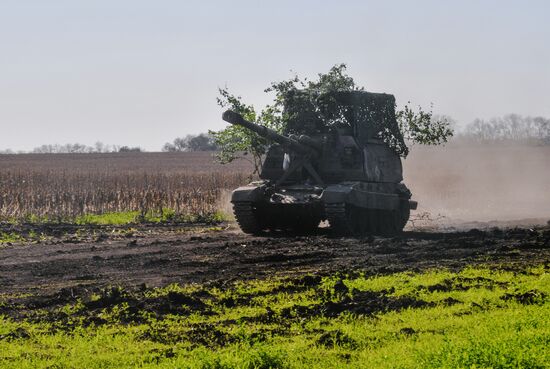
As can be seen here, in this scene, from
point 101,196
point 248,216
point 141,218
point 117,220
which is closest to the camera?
point 248,216

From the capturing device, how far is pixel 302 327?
32.9 ft

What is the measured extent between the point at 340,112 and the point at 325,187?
282 centimetres

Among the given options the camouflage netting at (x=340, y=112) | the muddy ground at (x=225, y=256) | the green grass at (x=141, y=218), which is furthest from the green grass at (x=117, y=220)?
the camouflage netting at (x=340, y=112)

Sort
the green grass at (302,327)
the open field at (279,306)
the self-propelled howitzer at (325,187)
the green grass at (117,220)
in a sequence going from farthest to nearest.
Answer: the green grass at (117,220) < the self-propelled howitzer at (325,187) < the open field at (279,306) < the green grass at (302,327)

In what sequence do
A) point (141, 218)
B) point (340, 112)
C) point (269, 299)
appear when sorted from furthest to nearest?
point (141, 218) < point (340, 112) < point (269, 299)

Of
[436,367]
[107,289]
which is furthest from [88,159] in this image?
[436,367]

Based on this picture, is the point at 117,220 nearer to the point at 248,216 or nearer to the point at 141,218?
the point at 141,218

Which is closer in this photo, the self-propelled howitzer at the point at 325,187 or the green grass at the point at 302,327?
the green grass at the point at 302,327

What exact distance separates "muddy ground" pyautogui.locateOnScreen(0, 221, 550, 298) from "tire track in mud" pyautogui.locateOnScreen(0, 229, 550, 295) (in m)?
0.02

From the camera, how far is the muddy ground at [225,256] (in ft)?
46.5

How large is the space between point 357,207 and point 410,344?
13.4 m

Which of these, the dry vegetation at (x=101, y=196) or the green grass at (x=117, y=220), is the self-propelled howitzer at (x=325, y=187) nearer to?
the green grass at (x=117, y=220)

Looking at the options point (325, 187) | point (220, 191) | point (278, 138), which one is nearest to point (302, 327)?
point (325, 187)

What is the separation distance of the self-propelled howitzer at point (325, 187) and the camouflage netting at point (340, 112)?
16 cm
